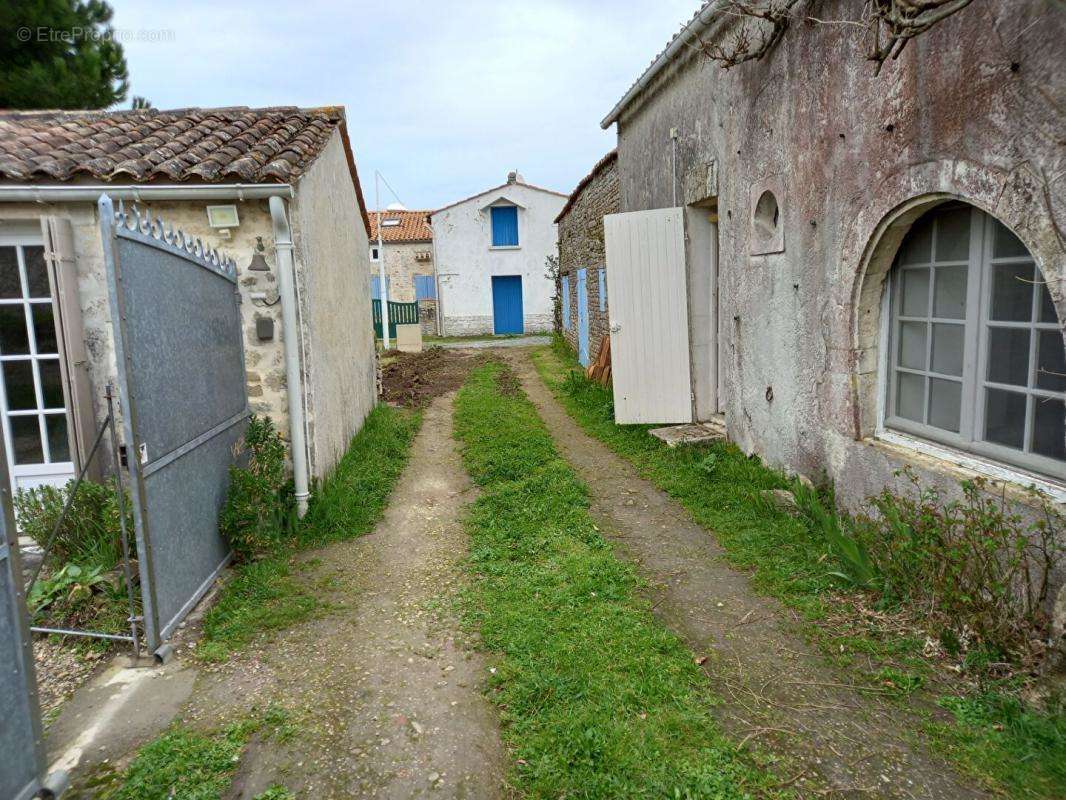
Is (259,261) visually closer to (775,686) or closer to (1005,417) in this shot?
(775,686)

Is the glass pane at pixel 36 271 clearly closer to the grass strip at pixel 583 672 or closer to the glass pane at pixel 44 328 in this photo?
the glass pane at pixel 44 328

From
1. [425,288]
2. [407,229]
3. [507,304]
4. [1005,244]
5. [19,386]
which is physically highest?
[407,229]

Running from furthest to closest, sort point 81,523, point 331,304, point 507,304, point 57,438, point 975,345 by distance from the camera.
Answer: point 507,304
point 331,304
point 57,438
point 81,523
point 975,345

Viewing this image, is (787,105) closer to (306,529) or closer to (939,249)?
(939,249)

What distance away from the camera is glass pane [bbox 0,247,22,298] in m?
5.18

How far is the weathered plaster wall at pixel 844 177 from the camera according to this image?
2928 mm

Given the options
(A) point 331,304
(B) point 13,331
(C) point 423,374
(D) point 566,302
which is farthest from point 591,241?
(B) point 13,331

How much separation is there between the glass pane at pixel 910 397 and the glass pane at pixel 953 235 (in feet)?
2.56

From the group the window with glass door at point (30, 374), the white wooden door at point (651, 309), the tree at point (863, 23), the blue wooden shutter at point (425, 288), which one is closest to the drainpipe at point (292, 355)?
the window with glass door at point (30, 374)

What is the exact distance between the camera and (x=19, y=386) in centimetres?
530

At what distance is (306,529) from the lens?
532 centimetres

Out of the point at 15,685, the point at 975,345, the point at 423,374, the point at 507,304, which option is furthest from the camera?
the point at 507,304

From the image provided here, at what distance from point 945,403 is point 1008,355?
544 mm

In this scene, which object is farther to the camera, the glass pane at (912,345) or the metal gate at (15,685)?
the glass pane at (912,345)
